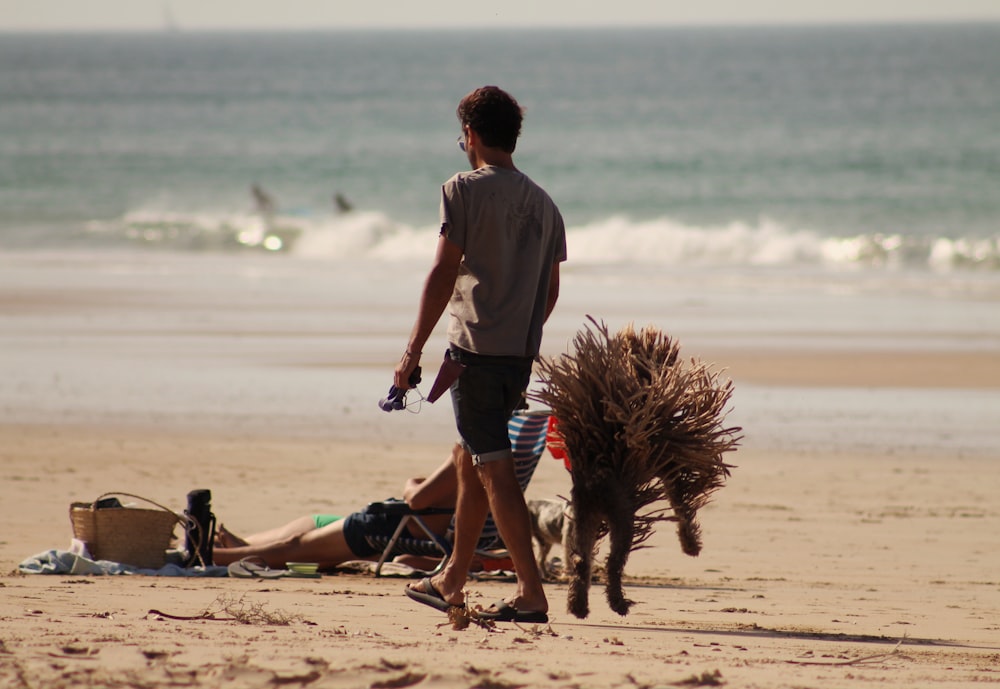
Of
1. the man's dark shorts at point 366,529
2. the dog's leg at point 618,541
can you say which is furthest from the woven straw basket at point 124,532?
the dog's leg at point 618,541

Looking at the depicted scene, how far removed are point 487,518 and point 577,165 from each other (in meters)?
34.4

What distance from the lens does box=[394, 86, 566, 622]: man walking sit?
4699mm

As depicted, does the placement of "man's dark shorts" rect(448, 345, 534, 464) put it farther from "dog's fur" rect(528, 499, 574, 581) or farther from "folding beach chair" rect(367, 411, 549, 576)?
"dog's fur" rect(528, 499, 574, 581)

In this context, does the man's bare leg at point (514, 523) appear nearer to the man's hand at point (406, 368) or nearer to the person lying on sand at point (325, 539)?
the man's hand at point (406, 368)

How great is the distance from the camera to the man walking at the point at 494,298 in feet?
15.4

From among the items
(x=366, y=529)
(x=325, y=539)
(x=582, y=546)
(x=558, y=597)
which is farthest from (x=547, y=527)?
(x=582, y=546)

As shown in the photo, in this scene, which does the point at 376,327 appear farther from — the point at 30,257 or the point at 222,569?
the point at 30,257

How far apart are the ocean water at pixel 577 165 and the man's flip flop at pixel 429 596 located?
14148 millimetres

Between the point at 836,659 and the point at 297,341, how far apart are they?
371 inches

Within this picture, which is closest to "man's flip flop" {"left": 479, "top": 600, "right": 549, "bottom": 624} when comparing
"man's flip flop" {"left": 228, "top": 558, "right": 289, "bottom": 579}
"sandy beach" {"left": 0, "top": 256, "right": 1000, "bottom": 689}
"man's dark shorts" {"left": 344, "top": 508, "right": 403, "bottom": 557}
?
"sandy beach" {"left": 0, "top": 256, "right": 1000, "bottom": 689}

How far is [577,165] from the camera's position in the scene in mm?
39750

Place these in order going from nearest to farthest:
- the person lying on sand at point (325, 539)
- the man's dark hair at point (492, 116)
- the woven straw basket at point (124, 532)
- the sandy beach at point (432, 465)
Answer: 1. the sandy beach at point (432, 465)
2. the man's dark hair at point (492, 116)
3. the woven straw basket at point (124, 532)
4. the person lying on sand at point (325, 539)

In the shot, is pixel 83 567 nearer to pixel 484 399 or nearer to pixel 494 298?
pixel 484 399

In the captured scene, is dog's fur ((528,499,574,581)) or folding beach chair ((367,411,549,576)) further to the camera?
dog's fur ((528,499,574,581))
